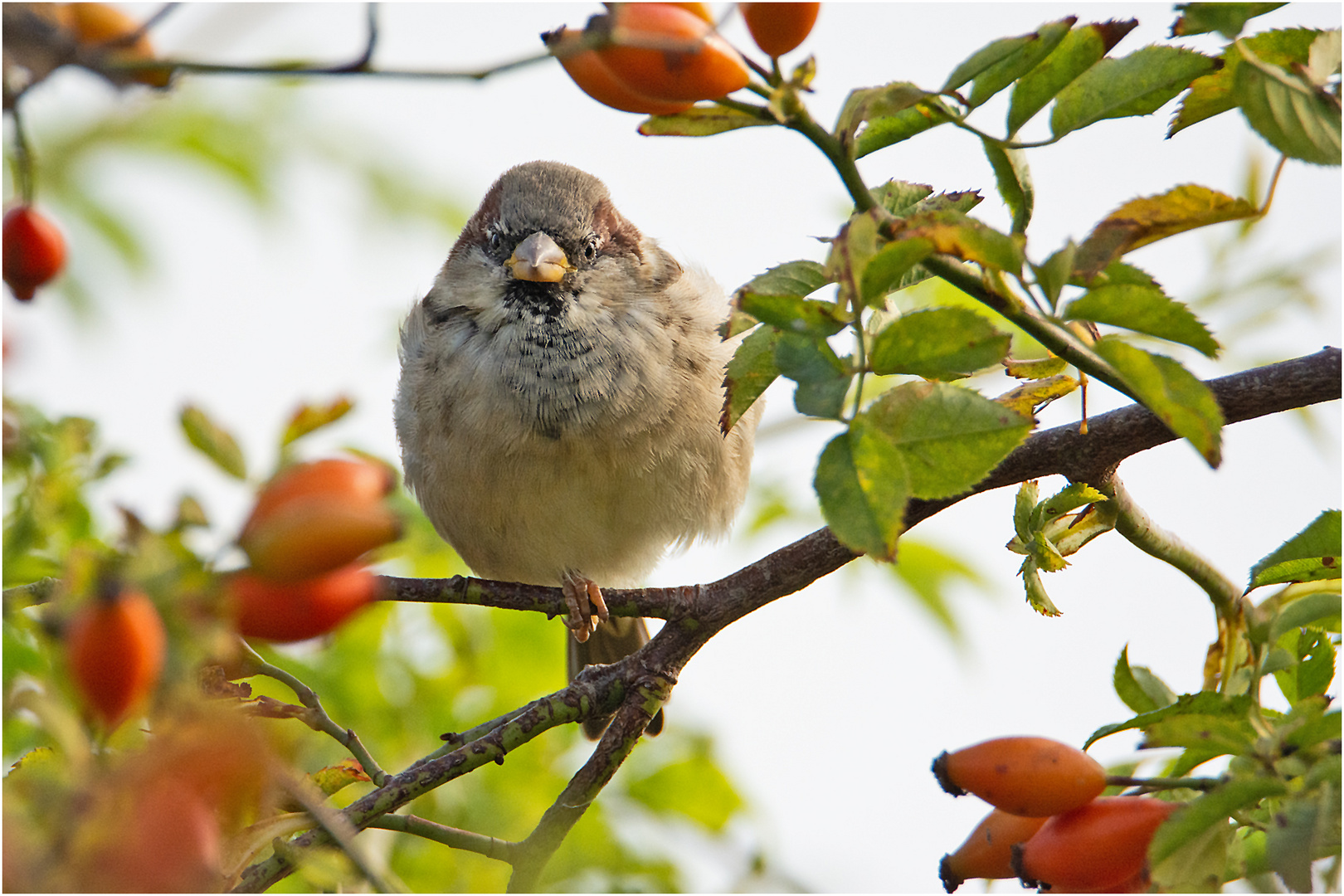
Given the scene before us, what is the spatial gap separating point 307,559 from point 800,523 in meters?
1.91

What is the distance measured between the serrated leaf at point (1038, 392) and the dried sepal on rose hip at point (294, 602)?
2.66 feet

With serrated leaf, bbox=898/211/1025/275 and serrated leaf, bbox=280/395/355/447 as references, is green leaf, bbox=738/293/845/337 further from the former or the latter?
serrated leaf, bbox=280/395/355/447

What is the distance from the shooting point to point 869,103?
892mm

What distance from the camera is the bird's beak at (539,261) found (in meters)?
2.42

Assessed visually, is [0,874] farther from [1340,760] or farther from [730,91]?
[1340,760]

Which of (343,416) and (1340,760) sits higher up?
(343,416)

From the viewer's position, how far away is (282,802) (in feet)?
3.50

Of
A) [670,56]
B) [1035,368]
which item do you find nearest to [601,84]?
[670,56]

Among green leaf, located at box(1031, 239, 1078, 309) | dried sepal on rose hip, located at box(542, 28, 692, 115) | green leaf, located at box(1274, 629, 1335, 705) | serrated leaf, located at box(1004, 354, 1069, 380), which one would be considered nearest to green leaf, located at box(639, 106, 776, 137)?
dried sepal on rose hip, located at box(542, 28, 692, 115)

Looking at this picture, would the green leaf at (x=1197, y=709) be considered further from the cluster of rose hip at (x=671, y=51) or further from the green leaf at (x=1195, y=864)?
the cluster of rose hip at (x=671, y=51)

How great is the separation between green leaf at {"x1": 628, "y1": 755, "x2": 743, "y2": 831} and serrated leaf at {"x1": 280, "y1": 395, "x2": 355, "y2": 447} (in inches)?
56.4

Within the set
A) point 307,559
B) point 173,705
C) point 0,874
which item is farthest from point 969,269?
point 0,874

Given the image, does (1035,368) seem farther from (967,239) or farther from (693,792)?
(693,792)

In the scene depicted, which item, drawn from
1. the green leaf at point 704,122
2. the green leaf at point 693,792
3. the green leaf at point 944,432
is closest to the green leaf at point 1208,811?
the green leaf at point 944,432
